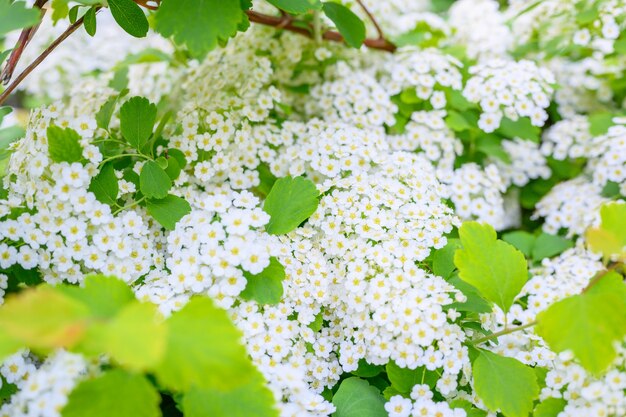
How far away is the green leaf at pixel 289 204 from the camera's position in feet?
4.46

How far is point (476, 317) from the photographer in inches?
54.8

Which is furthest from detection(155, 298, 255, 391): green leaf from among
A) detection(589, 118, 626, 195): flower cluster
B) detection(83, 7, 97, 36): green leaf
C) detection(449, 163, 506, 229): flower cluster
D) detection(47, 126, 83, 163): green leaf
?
detection(589, 118, 626, 195): flower cluster

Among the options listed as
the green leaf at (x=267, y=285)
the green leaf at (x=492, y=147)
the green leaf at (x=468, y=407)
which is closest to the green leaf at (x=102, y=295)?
the green leaf at (x=267, y=285)

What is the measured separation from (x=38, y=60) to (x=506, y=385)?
4.12 ft

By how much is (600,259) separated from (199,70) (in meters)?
1.42

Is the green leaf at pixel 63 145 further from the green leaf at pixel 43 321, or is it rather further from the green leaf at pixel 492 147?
the green leaf at pixel 492 147

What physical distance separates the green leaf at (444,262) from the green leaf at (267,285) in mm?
379

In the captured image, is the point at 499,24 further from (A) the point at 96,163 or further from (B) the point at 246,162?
(A) the point at 96,163

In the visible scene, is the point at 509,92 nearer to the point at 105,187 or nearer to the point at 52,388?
the point at 105,187

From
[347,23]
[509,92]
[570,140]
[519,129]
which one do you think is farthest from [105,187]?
[570,140]

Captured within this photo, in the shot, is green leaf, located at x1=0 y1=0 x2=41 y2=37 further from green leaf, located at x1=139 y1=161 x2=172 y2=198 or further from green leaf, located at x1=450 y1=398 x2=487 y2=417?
green leaf, located at x1=450 y1=398 x2=487 y2=417

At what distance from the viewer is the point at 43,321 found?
79cm

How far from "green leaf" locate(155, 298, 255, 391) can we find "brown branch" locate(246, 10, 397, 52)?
1.03m

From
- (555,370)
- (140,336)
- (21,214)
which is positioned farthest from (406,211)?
(21,214)
